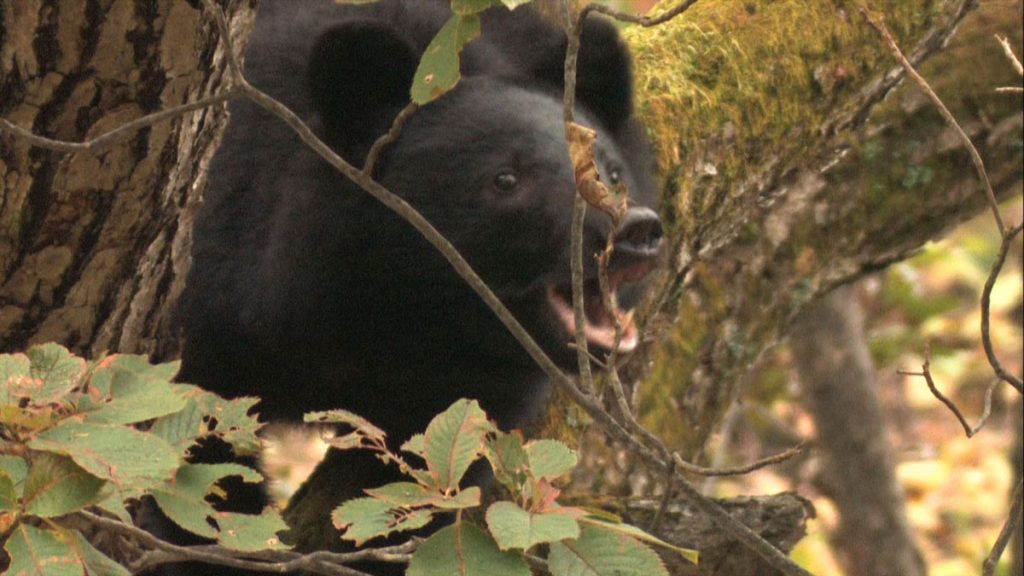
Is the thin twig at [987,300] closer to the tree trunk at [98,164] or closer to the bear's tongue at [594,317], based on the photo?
the bear's tongue at [594,317]

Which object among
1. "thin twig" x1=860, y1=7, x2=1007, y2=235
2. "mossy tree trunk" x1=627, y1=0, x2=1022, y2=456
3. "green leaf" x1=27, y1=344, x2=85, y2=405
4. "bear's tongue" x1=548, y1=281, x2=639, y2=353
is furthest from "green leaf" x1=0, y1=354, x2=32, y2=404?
"mossy tree trunk" x1=627, y1=0, x2=1022, y2=456

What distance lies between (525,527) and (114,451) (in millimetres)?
534

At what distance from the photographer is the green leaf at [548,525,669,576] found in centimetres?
203

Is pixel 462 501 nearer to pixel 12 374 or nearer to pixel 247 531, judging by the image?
pixel 247 531

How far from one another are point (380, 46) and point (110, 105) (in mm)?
1184

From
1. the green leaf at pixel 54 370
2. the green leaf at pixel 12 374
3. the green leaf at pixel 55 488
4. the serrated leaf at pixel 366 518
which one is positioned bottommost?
the serrated leaf at pixel 366 518

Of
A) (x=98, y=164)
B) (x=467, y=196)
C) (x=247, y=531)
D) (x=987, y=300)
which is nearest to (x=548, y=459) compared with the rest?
(x=247, y=531)

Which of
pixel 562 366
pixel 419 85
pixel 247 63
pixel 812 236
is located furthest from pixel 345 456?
pixel 419 85

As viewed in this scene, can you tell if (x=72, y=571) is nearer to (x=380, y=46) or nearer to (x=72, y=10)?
(x=72, y=10)

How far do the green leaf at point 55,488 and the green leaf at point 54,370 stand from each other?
0.10 metres

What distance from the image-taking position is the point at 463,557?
1986 millimetres

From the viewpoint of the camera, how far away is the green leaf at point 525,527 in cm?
190

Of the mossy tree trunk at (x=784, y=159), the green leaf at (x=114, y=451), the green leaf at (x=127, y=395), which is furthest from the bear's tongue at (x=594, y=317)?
the green leaf at (x=114, y=451)

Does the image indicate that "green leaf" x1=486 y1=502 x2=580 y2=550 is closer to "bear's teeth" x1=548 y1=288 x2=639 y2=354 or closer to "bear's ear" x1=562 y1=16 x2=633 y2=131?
"bear's teeth" x1=548 y1=288 x2=639 y2=354
